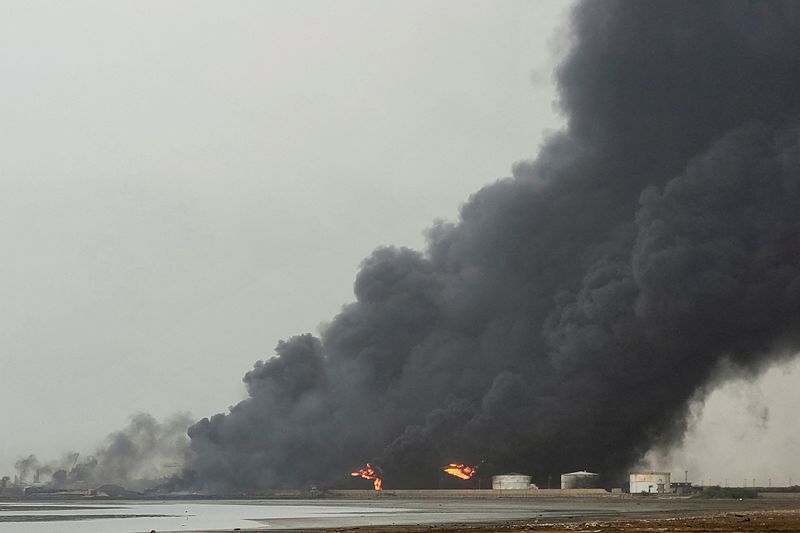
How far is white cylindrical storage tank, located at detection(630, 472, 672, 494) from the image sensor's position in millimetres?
153750

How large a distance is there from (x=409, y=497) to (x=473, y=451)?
1250cm

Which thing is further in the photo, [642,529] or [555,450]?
[555,450]

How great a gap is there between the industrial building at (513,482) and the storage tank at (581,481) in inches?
245

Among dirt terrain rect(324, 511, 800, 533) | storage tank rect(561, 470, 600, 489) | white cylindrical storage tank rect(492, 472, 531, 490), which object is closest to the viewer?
dirt terrain rect(324, 511, 800, 533)

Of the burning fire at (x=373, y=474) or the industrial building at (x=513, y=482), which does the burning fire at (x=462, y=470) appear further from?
the burning fire at (x=373, y=474)

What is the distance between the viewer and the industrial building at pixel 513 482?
16488 centimetres

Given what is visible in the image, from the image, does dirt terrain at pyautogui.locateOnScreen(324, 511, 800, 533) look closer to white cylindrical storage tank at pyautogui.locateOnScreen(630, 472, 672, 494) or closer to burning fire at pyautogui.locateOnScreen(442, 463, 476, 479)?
white cylindrical storage tank at pyautogui.locateOnScreen(630, 472, 672, 494)

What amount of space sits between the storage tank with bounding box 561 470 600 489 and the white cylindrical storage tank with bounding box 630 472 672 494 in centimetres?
567

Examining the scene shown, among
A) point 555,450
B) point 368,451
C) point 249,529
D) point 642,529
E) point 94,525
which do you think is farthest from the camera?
point 368,451

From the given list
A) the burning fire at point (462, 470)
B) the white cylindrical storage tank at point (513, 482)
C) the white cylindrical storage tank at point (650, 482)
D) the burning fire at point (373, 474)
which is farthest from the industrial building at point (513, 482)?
the burning fire at point (373, 474)

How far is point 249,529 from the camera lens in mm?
78938

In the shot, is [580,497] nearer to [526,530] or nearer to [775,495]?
[775,495]

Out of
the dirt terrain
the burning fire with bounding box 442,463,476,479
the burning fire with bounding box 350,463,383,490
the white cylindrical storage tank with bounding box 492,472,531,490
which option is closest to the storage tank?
the white cylindrical storage tank with bounding box 492,472,531,490

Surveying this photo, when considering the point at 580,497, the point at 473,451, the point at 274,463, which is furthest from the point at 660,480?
the point at 274,463
